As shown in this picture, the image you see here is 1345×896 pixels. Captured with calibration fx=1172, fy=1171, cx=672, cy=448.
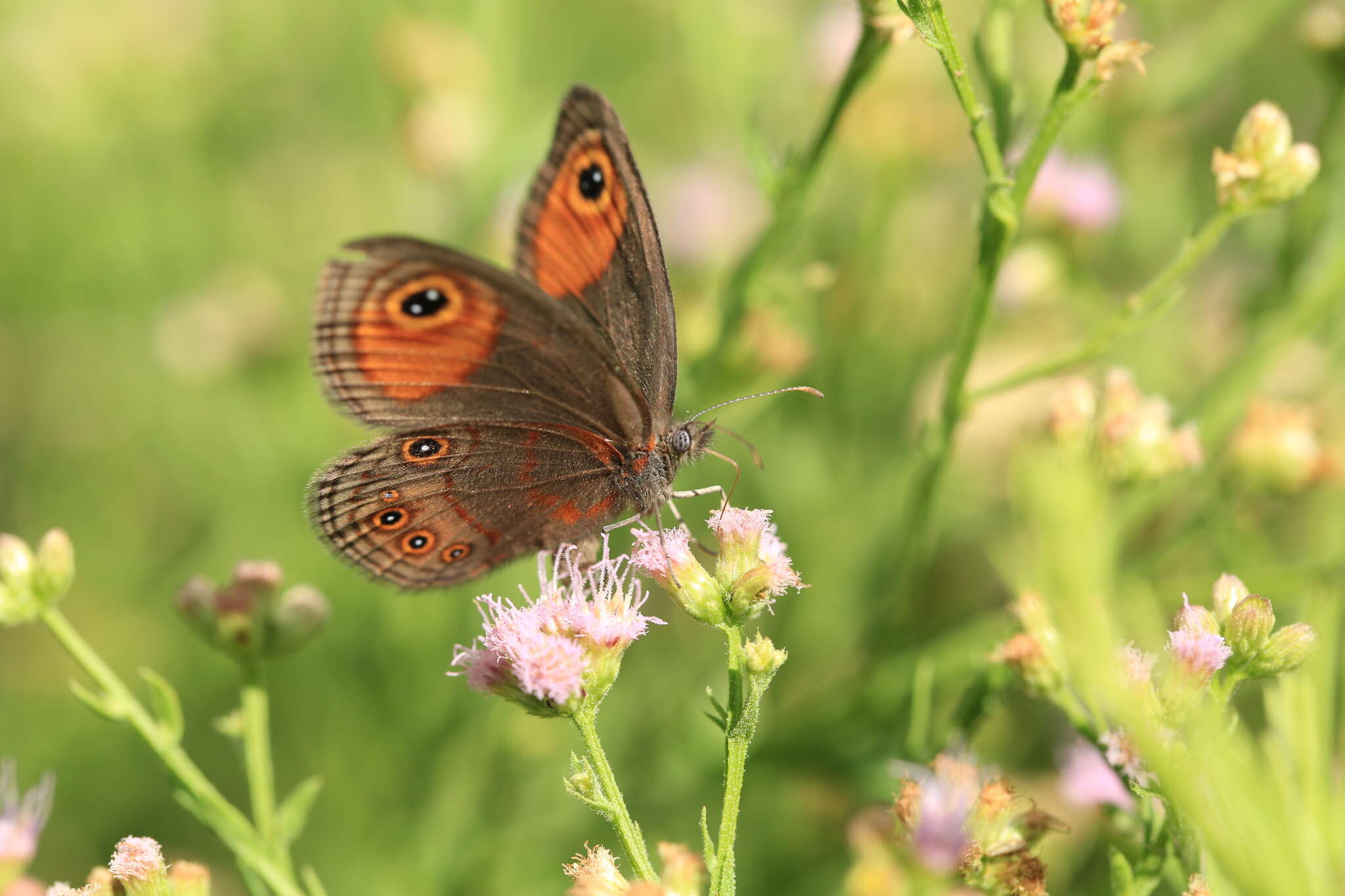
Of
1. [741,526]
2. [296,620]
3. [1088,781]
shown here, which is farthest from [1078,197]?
[296,620]

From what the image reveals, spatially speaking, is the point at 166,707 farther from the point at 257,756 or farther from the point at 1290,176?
the point at 1290,176

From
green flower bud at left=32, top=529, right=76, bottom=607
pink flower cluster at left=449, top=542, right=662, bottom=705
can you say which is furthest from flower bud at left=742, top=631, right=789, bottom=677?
green flower bud at left=32, top=529, right=76, bottom=607

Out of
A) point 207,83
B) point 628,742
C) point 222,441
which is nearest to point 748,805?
point 628,742

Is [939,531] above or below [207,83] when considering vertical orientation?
below

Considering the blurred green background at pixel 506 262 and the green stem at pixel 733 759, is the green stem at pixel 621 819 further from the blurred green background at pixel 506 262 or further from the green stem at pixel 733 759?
the blurred green background at pixel 506 262

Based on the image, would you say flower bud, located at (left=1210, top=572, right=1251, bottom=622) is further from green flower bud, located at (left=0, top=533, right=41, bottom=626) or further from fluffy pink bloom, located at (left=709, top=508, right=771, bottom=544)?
green flower bud, located at (left=0, top=533, right=41, bottom=626)

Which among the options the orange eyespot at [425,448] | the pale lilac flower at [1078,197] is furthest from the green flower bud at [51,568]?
the pale lilac flower at [1078,197]

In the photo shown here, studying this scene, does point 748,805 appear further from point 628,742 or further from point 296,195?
point 296,195
